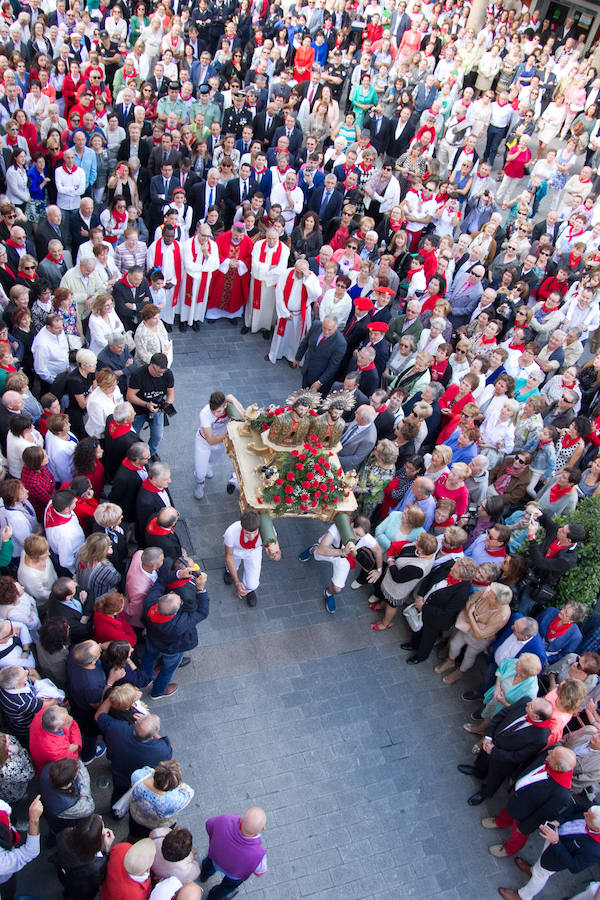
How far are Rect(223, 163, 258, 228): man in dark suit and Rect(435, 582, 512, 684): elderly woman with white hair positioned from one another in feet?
25.0

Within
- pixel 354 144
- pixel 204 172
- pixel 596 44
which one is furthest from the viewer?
pixel 596 44

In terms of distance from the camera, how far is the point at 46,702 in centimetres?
490

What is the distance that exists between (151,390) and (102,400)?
75cm

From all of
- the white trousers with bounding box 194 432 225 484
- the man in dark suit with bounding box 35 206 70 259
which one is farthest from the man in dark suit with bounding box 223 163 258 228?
the white trousers with bounding box 194 432 225 484

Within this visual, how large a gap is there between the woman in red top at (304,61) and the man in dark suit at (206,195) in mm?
5949

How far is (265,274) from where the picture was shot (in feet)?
33.2

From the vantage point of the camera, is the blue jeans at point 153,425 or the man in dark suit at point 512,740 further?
the blue jeans at point 153,425

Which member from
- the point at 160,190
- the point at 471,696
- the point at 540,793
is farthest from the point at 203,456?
the point at 160,190

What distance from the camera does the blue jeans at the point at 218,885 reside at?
472 centimetres

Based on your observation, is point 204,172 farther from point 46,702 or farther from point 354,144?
point 46,702

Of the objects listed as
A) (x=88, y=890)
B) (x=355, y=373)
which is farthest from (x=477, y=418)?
(x=88, y=890)

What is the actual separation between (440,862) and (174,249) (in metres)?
7.82

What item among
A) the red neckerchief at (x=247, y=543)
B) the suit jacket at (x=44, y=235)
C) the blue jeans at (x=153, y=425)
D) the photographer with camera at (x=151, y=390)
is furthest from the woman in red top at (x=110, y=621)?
the suit jacket at (x=44, y=235)

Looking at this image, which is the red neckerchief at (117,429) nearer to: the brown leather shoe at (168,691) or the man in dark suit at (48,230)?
the brown leather shoe at (168,691)
